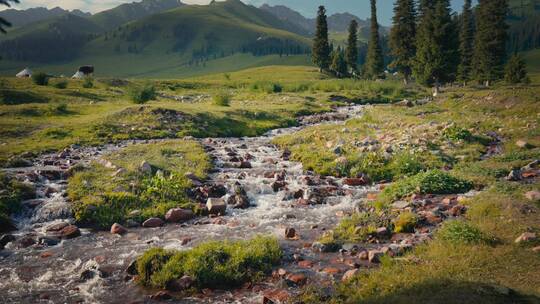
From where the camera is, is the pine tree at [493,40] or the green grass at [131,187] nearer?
the green grass at [131,187]

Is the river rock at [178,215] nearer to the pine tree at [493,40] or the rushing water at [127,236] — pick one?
the rushing water at [127,236]

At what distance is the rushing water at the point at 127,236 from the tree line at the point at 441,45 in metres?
52.0

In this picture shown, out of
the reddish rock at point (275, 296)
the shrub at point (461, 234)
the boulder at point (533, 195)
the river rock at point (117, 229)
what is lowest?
the reddish rock at point (275, 296)

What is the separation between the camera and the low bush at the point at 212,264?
1088 centimetres

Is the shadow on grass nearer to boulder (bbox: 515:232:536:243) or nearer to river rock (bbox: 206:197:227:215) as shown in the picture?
boulder (bbox: 515:232:536:243)

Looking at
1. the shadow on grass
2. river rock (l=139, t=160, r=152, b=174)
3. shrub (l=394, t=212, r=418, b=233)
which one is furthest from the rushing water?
river rock (l=139, t=160, r=152, b=174)

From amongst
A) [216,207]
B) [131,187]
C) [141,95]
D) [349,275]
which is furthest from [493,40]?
[349,275]

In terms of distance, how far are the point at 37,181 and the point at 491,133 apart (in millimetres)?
27946

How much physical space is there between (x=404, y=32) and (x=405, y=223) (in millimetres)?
78283

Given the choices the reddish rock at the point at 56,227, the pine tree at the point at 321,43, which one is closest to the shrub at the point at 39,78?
the reddish rock at the point at 56,227

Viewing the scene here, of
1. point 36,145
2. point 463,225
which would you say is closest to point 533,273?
point 463,225

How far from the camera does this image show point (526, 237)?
10867 millimetres

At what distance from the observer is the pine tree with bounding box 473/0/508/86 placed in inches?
3054

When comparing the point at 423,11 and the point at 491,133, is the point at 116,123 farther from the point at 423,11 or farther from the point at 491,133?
the point at 423,11
